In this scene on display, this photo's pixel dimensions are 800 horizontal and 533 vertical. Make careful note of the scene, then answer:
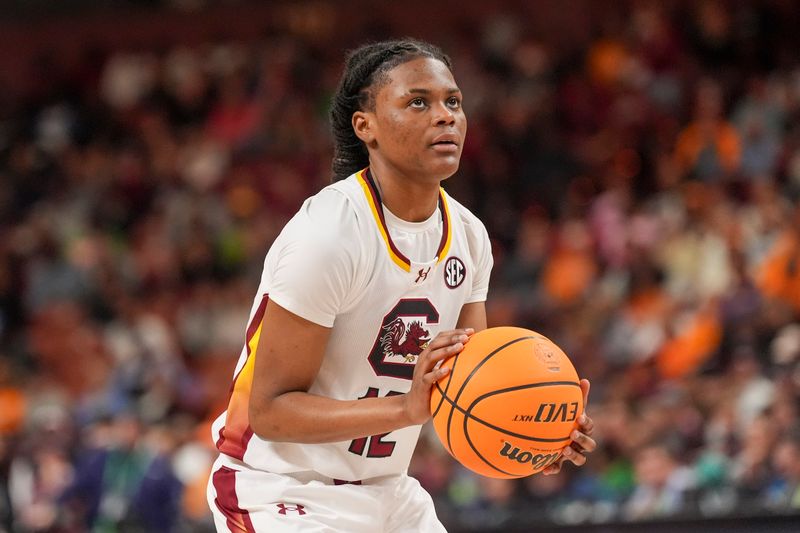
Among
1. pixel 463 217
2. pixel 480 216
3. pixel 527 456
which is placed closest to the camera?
pixel 527 456

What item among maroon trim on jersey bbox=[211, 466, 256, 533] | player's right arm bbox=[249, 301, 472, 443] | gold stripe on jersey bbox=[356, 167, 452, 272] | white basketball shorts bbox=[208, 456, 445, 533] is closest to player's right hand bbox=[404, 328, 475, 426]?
player's right arm bbox=[249, 301, 472, 443]

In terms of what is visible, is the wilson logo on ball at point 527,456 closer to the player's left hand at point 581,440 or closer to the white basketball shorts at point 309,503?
the player's left hand at point 581,440

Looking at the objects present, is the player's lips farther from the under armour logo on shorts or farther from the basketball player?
the under armour logo on shorts

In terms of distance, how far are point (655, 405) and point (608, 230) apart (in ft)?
7.47

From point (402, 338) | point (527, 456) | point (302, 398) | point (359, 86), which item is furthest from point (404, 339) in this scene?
point (359, 86)

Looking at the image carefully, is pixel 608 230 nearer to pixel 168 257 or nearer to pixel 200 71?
pixel 168 257

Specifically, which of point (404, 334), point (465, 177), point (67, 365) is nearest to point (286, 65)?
point (465, 177)

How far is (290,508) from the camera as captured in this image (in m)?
3.62

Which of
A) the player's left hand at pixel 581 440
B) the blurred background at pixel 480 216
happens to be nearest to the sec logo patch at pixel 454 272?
the player's left hand at pixel 581 440

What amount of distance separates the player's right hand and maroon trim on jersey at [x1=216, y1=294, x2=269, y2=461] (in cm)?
59

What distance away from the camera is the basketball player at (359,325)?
11.3 feet

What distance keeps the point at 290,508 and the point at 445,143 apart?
3.96 feet

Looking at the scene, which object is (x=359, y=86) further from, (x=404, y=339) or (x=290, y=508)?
(x=290, y=508)

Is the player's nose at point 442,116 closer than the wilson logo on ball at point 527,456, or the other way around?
the wilson logo on ball at point 527,456
